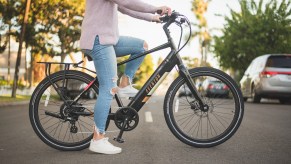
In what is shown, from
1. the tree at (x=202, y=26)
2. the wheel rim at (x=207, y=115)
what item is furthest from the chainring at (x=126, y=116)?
the tree at (x=202, y=26)

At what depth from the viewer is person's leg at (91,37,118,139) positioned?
13.3 feet

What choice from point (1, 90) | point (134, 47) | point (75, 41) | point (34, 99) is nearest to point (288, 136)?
point (134, 47)

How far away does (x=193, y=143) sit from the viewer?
172 inches

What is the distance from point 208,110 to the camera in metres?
4.45

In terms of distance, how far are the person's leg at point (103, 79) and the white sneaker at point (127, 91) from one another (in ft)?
0.63

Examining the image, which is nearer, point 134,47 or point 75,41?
point 134,47

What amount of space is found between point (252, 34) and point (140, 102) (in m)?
23.6

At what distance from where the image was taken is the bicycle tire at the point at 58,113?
14.3ft

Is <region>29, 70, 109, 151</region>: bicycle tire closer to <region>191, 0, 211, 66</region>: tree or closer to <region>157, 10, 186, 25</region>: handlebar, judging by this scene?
<region>157, 10, 186, 25</region>: handlebar

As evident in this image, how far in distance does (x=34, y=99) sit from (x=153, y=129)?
8.22ft

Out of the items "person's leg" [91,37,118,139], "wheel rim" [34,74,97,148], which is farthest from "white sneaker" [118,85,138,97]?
"wheel rim" [34,74,97,148]

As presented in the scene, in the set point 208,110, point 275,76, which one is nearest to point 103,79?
point 208,110

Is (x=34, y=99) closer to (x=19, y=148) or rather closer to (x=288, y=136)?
(x=19, y=148)

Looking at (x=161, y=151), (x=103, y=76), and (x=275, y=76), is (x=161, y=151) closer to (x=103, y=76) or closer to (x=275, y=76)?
(x=103, y=76)
